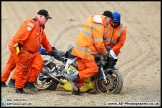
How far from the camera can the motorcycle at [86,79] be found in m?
9.99

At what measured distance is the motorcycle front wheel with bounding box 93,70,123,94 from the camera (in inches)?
389

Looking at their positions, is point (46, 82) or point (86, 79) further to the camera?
point (46, 82)

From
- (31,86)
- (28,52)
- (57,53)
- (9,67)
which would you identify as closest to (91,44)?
(57,53)

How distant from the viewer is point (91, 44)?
9.77 metres

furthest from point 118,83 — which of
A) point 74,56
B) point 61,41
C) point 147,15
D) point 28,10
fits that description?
point 28,10

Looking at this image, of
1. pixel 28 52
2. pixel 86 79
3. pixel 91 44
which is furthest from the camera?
pixel 86 79

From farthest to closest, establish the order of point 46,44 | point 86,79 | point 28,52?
point 46,44 → point 86,79 → point 28,52

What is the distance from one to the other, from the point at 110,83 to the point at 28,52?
1923mm

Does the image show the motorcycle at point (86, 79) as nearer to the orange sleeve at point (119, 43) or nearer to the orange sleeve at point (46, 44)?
the orange sleeve at point (46, 44)

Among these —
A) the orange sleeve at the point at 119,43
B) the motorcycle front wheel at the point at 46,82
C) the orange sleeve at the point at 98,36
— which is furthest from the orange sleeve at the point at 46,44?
the orange sleeve at the point at 119,43

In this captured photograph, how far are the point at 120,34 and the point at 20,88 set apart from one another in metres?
2.71

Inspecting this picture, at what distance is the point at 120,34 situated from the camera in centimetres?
1082

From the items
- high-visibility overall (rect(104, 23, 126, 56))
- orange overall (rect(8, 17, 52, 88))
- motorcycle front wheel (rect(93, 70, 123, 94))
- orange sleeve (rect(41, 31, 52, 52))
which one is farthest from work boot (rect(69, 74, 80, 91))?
high-visibility overall (rect(104, 23, 126, 56))

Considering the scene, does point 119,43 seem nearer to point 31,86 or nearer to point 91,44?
point 91,44
